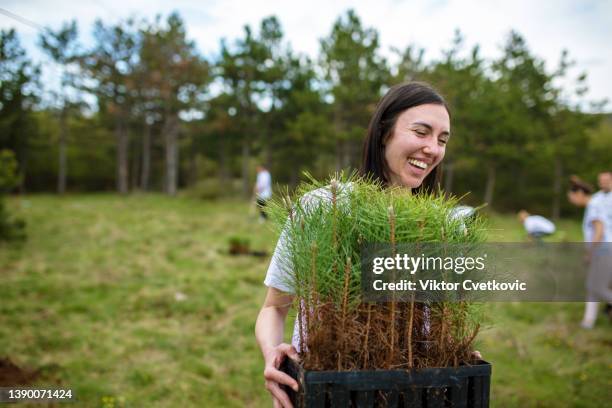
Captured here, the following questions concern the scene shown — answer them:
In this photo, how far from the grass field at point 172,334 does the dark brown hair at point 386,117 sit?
2.19ft

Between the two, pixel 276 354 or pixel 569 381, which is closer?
pixel 276 354

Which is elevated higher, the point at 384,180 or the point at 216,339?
the point at 384,180

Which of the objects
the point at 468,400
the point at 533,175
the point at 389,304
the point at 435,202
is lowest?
the point at 468,400

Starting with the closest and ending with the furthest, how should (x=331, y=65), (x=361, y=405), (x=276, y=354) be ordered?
1. (x=361, y=405)
2. (x=276, y=354)
3. (x=331, y=65)

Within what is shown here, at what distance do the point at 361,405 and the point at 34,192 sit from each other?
36.9 metres

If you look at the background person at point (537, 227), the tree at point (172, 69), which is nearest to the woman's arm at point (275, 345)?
the background person at point (537, 227)

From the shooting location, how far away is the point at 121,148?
96.0 ft

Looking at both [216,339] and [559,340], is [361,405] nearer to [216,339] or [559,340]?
[216,339]

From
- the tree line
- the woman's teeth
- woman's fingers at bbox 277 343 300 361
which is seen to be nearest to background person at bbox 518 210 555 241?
the woman's teeth

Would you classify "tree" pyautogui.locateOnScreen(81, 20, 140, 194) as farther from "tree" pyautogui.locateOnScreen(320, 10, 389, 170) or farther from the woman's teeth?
the woman's teeth

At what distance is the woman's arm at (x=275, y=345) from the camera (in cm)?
128

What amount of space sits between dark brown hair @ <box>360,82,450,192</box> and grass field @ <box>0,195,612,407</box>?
26.3 inches

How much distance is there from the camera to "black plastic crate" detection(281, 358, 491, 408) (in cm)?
108

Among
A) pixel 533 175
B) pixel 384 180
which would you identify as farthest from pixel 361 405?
pixel 533 175
